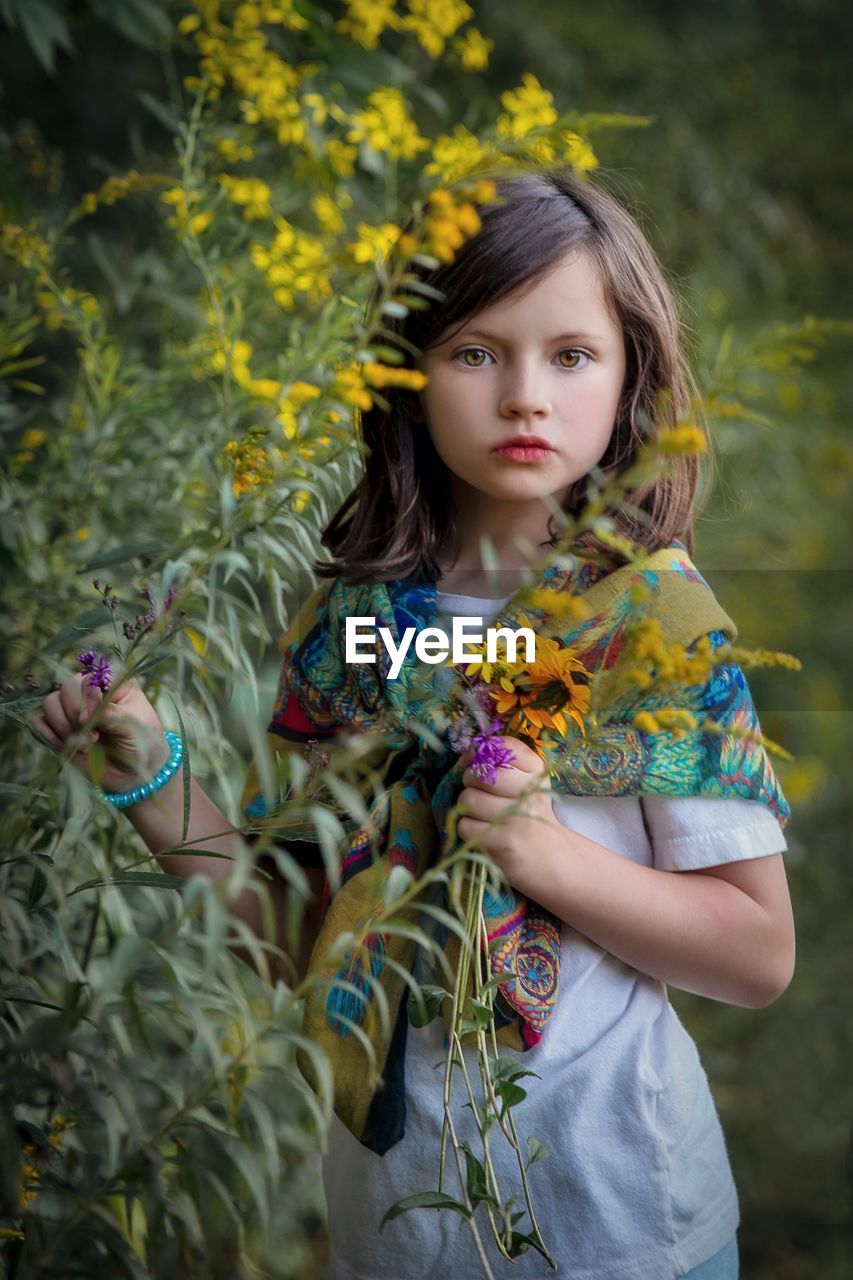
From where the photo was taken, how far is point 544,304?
977 mm

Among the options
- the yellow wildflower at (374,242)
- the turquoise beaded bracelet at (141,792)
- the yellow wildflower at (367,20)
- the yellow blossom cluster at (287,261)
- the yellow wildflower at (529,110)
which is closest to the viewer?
the turquoise beaded bracelet at (141,792)

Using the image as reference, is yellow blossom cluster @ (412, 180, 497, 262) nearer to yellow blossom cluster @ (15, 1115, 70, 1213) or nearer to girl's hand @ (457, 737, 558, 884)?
girl's hand @ (457, 737, 558, 884)

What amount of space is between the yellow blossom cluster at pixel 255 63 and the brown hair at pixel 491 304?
66 cm

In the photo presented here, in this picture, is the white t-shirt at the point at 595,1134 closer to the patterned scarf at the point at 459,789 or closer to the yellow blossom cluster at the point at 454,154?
the patterned scarf at the point at 459,789

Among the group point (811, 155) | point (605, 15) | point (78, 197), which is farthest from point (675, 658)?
point (811, 155)

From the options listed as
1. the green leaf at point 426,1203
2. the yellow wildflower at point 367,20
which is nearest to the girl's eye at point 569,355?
the green leaf at point 426,1203

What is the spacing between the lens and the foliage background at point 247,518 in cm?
82

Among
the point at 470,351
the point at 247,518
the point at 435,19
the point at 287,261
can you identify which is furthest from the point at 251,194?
the point at 247,518

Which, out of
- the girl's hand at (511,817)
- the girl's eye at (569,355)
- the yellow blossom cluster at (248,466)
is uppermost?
the girl's eye at (569,355)

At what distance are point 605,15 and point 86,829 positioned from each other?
6.39ft

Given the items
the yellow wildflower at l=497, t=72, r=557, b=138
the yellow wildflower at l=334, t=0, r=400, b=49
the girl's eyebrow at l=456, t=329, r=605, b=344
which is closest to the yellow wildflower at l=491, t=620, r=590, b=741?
the girl's eyebrow at l=456, t=329, r=605, b=344

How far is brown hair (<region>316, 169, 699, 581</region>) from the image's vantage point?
99 cm

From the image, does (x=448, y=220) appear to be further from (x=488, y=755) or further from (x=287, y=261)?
(x=287, y=261)

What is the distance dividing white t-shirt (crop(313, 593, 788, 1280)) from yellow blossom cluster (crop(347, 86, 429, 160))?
3.14 feet
